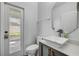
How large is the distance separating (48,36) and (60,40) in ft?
0.58

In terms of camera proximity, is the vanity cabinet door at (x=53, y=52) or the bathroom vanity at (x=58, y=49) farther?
the vanity cabinet door at (x=53, y=52)

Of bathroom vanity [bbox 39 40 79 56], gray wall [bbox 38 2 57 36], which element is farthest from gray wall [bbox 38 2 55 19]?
bathroom vanity [bbox 39 40 79 56]

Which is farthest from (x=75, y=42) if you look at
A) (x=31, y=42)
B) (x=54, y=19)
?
(x=31, y=42)

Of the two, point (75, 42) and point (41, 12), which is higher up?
point (41, 12)

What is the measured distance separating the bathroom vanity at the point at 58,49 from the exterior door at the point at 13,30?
1.02ft

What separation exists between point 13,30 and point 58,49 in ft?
2.14

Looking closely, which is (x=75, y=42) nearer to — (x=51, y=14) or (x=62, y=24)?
(x=62, y=24)

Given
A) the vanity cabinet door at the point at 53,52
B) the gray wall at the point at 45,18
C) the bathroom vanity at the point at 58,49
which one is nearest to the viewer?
the bathroom vanity at the point at 58,49

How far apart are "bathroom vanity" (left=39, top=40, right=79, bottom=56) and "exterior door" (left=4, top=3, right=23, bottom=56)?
1.02 ft

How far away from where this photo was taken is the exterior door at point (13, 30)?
3.59 feet

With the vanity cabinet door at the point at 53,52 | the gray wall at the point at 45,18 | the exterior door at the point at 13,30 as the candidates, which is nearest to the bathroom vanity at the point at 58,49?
the vanity cabinet door at the point at 53,52

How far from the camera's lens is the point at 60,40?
3.34 feet

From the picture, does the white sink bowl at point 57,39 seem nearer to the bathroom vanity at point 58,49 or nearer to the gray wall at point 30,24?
the bathroom vanity at point 58,49

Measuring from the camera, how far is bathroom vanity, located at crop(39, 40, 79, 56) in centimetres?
89
